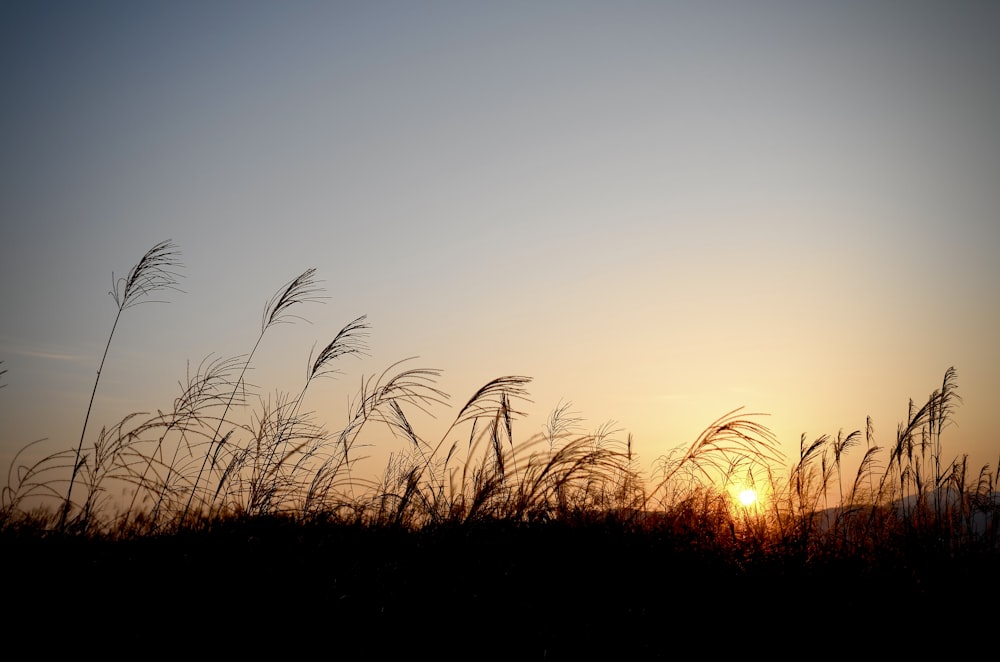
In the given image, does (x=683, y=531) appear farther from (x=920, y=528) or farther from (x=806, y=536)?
(x=920, y=528)

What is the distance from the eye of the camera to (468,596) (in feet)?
9.27

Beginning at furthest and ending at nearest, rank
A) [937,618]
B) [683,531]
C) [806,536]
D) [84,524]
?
[683,531], [806,536], [84,524], [937,618]

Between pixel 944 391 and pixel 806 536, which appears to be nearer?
pixel 806 536

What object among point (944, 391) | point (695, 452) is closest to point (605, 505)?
point (695, 452)

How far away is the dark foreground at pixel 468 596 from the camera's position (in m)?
2.30

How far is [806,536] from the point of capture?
13.0 feet

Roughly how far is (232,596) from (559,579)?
1700mm

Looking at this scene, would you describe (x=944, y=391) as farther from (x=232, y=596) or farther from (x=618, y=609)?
(x=232, y=596)

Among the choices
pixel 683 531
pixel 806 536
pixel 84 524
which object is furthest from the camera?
pixel 683 531

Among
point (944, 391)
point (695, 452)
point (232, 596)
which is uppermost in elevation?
point (944, 391)

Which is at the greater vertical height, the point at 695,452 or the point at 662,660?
the point at 695,452

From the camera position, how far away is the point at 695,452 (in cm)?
374

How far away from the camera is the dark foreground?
2.30 metres

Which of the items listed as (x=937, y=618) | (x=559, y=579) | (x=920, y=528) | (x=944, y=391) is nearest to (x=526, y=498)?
(x=559, y=579)
